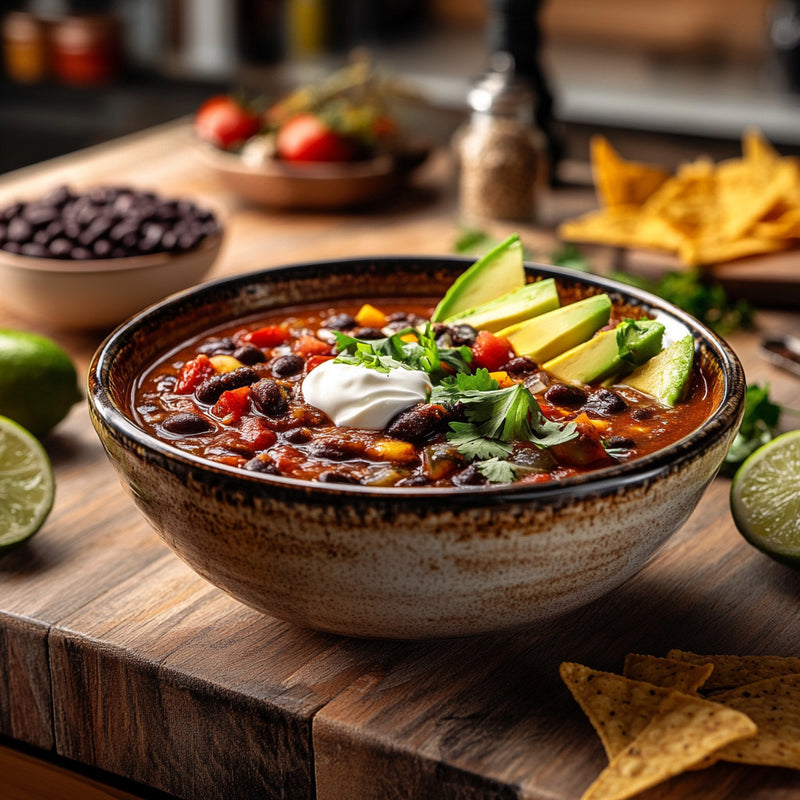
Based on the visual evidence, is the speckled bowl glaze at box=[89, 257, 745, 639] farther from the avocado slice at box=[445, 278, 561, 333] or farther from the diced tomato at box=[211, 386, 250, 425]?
the avocado slice at box=[445, 278, 561, 333]

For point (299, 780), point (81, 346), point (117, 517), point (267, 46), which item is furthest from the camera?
point (267, 46)

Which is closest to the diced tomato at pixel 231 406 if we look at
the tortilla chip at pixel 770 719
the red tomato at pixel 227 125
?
the tortilla chip at pixel 770 719

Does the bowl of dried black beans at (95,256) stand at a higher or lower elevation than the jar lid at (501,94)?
lower

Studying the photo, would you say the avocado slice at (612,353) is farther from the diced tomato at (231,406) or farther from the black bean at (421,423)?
the diced tomato at (231,406)

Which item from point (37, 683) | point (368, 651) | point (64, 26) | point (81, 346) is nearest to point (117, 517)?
point (37, 683)

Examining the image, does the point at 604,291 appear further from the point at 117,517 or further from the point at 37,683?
the point at 37,683

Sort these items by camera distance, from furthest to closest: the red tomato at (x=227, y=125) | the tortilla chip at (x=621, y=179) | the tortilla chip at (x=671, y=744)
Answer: the red tomato at (x=227, y=125) → the tortilla chip at (x=621, y=179) → the tortilla chip at (x=671, y=744)

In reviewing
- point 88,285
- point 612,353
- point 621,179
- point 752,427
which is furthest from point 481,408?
point 621,179

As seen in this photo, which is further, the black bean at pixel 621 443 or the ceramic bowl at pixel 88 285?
the ceramic bowl at pixel 88 285
